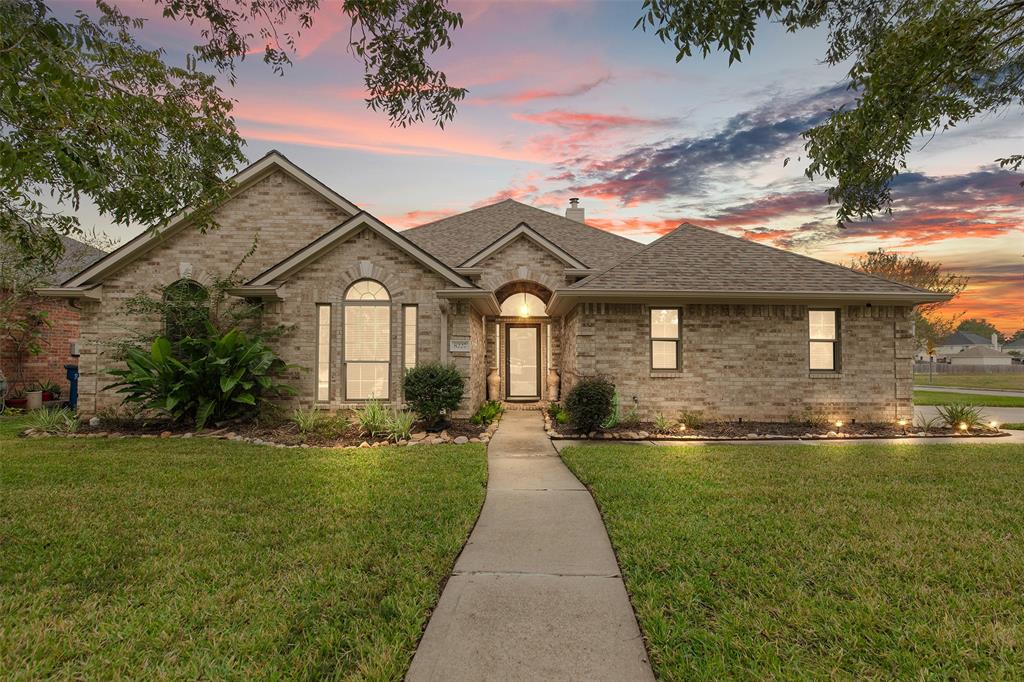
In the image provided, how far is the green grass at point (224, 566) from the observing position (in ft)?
9.55

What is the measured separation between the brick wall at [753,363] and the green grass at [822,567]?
4.40m

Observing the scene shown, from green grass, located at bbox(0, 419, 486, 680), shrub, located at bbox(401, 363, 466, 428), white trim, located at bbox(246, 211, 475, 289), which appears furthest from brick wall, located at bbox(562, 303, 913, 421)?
green grass, located at bbox(0, 419, 486, 680)

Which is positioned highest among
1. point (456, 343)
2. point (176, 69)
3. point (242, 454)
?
point (176, 69)

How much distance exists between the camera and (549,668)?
2.74 meters

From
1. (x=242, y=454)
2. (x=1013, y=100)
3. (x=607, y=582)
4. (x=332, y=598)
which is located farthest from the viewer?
(x=242, y=454)

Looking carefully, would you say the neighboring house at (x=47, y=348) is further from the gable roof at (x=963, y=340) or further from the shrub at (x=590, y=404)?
the gable roof at (x=963, y=340)

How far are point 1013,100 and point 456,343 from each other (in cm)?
1083

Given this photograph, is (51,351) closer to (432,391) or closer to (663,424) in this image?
(432,391)

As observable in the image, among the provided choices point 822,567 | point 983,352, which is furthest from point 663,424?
point 983,352

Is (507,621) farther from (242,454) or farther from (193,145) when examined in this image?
(193,145)

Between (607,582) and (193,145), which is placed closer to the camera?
(607,582)

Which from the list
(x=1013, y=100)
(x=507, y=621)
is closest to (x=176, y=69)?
(x=507, y=621)

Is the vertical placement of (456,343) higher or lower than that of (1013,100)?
lower

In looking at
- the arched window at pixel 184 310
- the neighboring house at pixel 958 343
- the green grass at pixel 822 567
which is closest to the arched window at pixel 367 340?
the arched window at pixel 184 310
